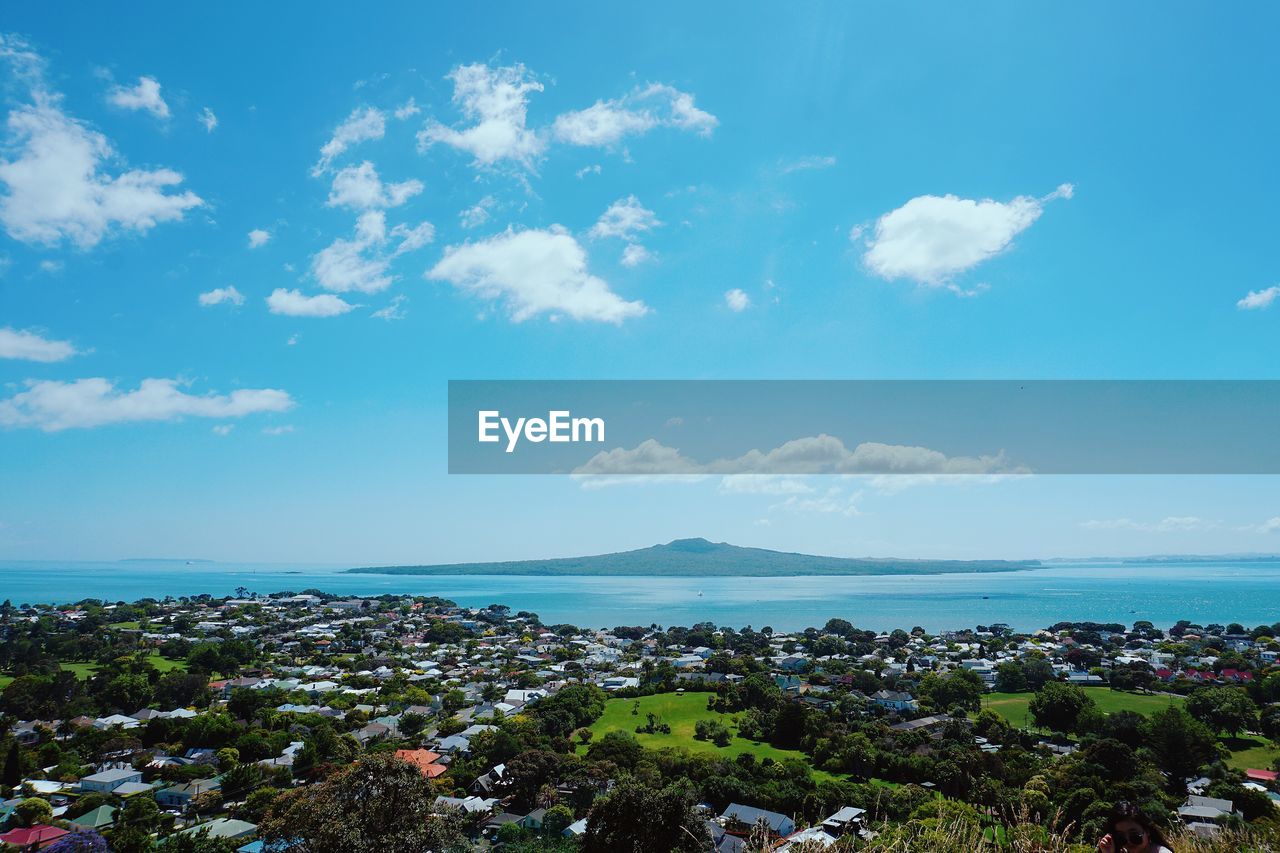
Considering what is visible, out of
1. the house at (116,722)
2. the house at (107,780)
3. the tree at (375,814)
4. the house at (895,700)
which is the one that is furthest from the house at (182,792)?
the house at (895,700)

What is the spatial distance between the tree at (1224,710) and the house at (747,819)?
9.78m

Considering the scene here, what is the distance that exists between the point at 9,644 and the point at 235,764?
62.5 feet

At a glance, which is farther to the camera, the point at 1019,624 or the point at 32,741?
the point at 1019,624

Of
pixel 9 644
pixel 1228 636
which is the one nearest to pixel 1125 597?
pixel 1228 636

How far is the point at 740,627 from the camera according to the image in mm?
38344

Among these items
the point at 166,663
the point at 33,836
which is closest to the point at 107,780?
the point at 33,836

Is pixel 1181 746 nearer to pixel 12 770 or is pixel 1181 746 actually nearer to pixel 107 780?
pixel 107 780

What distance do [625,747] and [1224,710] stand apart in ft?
38.8

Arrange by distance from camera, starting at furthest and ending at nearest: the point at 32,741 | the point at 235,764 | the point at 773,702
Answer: the point at 773,702, the point at 32,741, the point at 235,764

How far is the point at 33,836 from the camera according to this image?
8492 millimetres

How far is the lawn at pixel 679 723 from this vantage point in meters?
13.2

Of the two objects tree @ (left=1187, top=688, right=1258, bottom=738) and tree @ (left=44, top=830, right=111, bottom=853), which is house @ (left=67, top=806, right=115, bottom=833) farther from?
tree @ (left=1187, top=688, right=1258, bottom=738)

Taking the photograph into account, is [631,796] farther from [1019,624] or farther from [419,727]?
[1019,624]

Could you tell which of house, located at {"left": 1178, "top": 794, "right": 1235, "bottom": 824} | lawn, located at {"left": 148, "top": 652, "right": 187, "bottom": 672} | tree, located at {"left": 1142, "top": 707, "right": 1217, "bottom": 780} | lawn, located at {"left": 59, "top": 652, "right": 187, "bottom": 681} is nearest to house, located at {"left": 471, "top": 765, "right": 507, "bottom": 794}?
house, located at {"left": 1178, "top": 794, "right": 1235, "bottom": 824}
